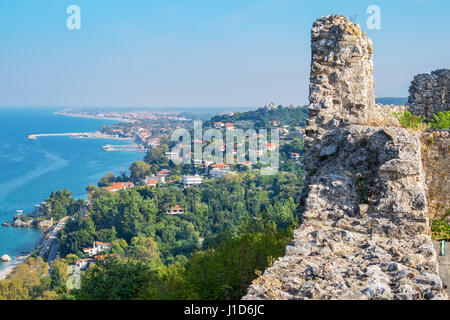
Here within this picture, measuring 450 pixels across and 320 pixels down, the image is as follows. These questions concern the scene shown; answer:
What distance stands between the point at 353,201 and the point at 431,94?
477 cm

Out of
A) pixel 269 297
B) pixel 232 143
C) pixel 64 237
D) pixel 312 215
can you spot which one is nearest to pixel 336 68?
pixel 312 215

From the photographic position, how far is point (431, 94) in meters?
8.03

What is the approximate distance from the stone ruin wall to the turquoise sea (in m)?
34.0

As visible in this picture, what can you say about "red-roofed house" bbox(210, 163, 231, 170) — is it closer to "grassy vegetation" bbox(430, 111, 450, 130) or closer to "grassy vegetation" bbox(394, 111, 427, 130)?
"grassy vegetation" bbox(394, 111, 427, 130)

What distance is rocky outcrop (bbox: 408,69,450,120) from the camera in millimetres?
7988

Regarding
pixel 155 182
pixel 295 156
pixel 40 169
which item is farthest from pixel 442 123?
pixel 40 169

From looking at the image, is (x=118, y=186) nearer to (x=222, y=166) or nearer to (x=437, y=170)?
(x=222, y=166)

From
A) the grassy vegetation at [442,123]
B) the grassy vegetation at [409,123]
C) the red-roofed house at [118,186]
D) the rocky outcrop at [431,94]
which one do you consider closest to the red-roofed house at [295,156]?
the red-roofed house at [118,186]

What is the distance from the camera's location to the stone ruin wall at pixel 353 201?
2984 millimetres

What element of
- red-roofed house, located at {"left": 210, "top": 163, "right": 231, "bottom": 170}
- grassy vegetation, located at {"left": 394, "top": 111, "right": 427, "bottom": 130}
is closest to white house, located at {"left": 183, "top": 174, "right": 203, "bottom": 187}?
red-roofed house, located at {"left": 210, "top": 163, "right": 231, "bottom": 170}

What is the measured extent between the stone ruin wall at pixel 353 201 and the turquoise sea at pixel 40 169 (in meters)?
34.0
